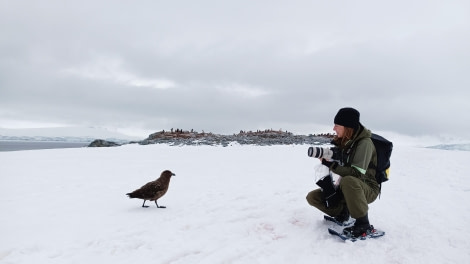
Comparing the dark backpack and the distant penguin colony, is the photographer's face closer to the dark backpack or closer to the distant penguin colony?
the dark backpack

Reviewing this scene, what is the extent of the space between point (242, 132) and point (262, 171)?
74.7 ft

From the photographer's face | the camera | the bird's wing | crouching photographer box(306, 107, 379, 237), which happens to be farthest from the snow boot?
the bird's wing

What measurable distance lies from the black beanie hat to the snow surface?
1470 millimetres

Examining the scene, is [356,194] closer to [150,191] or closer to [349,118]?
[349,118]

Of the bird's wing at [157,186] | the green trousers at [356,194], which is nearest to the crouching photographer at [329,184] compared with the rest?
the green trousers at [356,194]

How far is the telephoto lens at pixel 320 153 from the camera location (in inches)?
164

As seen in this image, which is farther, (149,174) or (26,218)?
(149,174)

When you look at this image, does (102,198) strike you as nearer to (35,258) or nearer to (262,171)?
(35,258)

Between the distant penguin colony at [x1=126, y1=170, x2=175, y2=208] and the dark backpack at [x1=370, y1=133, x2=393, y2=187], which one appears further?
the distant penguin colony at [x1=126, y1=170, x2=175, y2=208]

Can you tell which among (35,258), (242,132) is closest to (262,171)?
(35,258)

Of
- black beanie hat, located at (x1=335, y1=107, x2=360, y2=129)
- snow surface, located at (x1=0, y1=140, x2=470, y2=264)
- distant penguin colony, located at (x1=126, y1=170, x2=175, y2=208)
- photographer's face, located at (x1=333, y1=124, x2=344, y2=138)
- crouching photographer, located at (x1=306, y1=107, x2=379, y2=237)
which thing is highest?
black beanie hat, located at (x1=335, y1=107, x2=360, y2=129)

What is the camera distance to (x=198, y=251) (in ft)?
12.5

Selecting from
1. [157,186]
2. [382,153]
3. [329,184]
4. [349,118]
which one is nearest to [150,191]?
[157,186]

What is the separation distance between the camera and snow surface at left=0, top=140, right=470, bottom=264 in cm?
372
